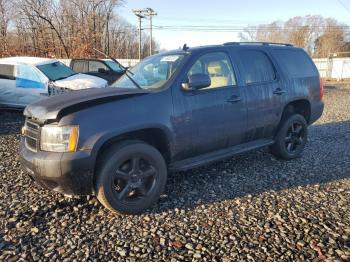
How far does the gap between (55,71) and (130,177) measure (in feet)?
23.4

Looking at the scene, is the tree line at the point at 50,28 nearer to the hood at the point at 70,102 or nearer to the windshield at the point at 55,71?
the windshield at the point at 55,71

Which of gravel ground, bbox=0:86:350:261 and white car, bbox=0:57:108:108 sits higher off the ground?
white car, bbox=0:57:108:108

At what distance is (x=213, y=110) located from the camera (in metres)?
4.13

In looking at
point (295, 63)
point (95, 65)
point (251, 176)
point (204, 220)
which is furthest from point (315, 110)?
point (95, 65)

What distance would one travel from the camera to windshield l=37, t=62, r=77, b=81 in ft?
30.0

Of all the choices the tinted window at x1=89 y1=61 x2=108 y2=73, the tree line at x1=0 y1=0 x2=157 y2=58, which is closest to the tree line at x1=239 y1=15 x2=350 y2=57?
the tree line at x1=0 y1=0 x2=157 y2=58

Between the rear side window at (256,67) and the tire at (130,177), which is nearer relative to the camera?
the tire at (130,177)

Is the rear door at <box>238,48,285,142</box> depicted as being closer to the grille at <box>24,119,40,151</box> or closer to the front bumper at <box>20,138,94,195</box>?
the front bumper at <box>20,138,94,195</box>

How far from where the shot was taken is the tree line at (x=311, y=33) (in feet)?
200

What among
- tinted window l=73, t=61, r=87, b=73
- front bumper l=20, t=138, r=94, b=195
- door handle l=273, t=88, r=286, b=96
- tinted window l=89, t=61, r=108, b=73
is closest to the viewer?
front bumper l=20, t=138, r=94, b=195

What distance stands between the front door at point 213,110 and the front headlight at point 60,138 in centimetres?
126

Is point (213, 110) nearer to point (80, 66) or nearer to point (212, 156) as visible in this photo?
point (212, 156)

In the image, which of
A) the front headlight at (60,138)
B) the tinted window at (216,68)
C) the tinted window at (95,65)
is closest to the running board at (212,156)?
the tinted window at (216,68)

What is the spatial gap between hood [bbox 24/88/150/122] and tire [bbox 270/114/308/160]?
9.03ft
